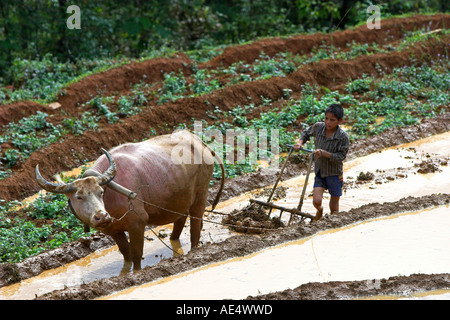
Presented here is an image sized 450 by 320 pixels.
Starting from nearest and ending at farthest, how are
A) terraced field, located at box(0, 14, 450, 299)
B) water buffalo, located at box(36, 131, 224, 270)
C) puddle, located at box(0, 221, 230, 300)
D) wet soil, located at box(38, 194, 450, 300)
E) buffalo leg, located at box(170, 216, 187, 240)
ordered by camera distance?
wet soil, located at box(38, 194, 450, 300), water buffalo, located at box(36, 131, 224, 270), puddle, located at box(0, 221, 230, 300), terraced field, located at box(0, 14, 450, 299), buffalo leg, located at box(170, 216, 187, 240)

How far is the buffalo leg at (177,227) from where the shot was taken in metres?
8.39

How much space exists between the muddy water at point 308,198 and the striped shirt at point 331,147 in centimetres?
122

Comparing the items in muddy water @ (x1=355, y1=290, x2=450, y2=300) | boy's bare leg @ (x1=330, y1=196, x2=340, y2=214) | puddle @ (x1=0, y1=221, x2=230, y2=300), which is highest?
boy's bare leg @ (x1=330, y1=196, x2=340, y2=214)

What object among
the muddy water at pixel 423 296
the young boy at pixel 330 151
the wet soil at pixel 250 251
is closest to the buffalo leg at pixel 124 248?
the wet soil at pixel 250 251

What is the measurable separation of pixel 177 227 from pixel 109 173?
6.21 feet

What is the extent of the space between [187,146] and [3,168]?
4651 mm

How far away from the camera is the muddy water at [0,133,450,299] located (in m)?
7.62

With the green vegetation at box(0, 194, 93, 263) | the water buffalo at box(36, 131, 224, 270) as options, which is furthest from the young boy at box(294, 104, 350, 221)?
the green vegetation at box(0, 194, 93, 263)

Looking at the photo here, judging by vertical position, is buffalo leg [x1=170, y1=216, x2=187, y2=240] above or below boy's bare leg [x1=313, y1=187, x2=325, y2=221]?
below

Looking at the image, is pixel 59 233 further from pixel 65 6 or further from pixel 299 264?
pixel 65 6

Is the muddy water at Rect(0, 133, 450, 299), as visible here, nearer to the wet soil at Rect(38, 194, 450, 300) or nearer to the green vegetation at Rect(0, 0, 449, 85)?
the wet soil at Rect(38, 194, 450, 300)

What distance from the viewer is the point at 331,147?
323 inches

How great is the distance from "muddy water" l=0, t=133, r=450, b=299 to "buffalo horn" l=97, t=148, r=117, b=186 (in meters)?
1.45
